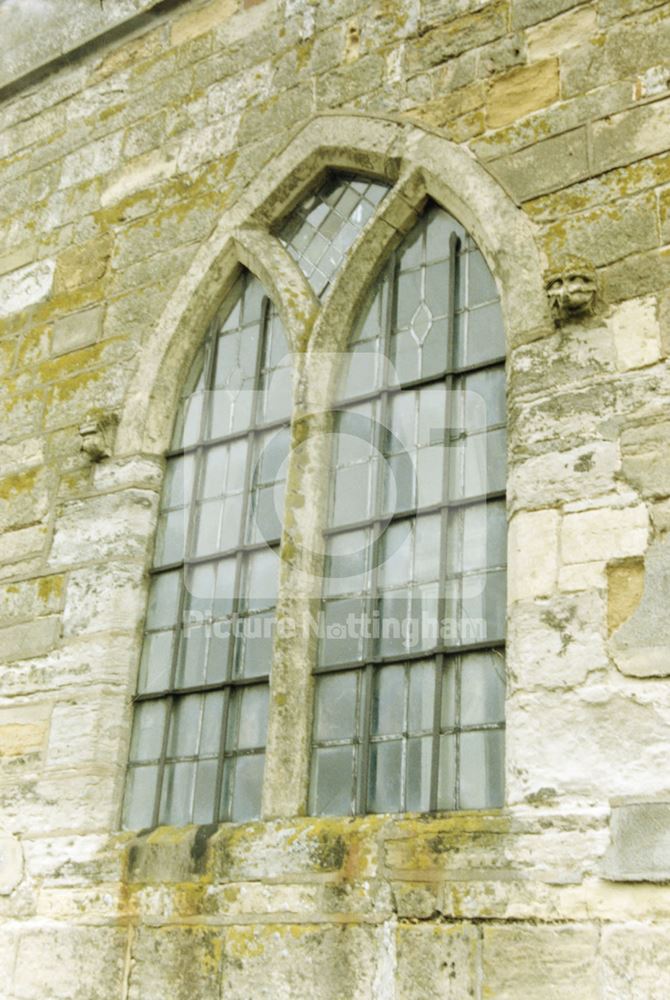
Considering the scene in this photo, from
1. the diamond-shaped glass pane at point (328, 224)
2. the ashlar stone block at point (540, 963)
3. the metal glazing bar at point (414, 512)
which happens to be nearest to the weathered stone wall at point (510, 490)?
the ashlar stone block at point (540, 963)

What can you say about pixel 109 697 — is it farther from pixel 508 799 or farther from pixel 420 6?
pixel 420 6

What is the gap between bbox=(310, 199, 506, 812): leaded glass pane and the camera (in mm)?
3885

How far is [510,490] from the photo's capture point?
12.8 feet

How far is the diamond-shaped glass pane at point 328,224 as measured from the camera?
16.0ft

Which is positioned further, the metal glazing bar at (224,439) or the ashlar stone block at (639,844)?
Result: the metal glazing bar at (224,439)

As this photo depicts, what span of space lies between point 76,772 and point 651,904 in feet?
7.09

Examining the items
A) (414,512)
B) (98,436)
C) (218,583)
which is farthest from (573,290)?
(98,436)

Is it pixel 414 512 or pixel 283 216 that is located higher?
pixel 283 216

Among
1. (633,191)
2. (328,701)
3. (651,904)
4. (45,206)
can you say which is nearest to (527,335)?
(633,191)

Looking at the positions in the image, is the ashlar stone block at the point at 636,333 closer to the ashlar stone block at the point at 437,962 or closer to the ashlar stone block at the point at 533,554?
the ashlar stone block at the point at 533,554

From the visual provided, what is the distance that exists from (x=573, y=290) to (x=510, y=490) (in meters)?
0.67

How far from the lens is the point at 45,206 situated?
5.78 metres

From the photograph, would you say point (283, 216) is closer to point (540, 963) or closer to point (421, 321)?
point (421, 321)

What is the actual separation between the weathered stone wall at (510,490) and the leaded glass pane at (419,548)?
0.19 m
